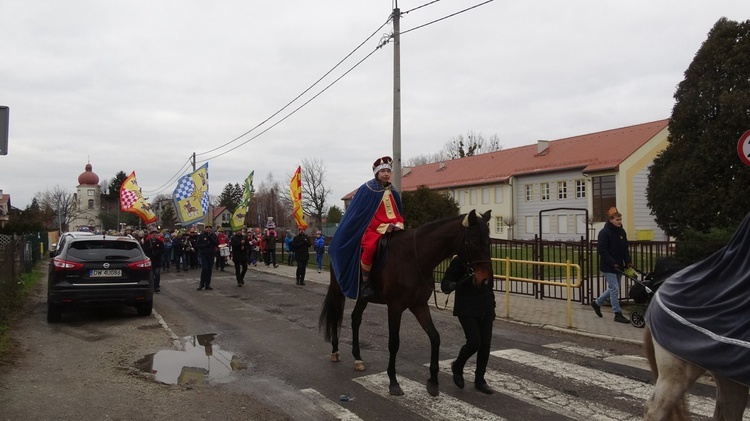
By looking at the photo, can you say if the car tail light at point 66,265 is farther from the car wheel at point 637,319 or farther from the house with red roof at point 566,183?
the house with red roof at point 566,183

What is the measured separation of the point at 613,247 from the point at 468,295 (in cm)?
502

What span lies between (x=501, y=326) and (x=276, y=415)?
5702 mm

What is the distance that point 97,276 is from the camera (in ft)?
34.1

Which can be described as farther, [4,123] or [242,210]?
[242,210]

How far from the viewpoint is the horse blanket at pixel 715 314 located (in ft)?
9.60

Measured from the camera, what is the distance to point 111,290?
1041 cm

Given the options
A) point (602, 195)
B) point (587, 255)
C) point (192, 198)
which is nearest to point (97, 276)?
point (587, 255)

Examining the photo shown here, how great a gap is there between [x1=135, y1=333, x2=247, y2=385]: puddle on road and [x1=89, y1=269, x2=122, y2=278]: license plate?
2.85 metres

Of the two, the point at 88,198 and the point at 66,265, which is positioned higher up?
the point at 88,198

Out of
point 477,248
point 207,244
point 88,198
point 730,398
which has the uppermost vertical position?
point 88,198

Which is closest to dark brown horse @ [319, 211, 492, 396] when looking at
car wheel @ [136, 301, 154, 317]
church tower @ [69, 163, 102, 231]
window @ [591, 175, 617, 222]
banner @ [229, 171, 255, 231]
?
car wheel @ [136, 301, 154, 317]

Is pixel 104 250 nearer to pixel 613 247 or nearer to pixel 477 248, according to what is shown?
pixel 477 248

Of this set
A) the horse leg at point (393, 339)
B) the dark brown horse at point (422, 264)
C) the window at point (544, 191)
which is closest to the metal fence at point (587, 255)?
the dark brown horse at point (422, 264)

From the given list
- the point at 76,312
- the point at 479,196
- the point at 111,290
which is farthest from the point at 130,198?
the point at 479,196
